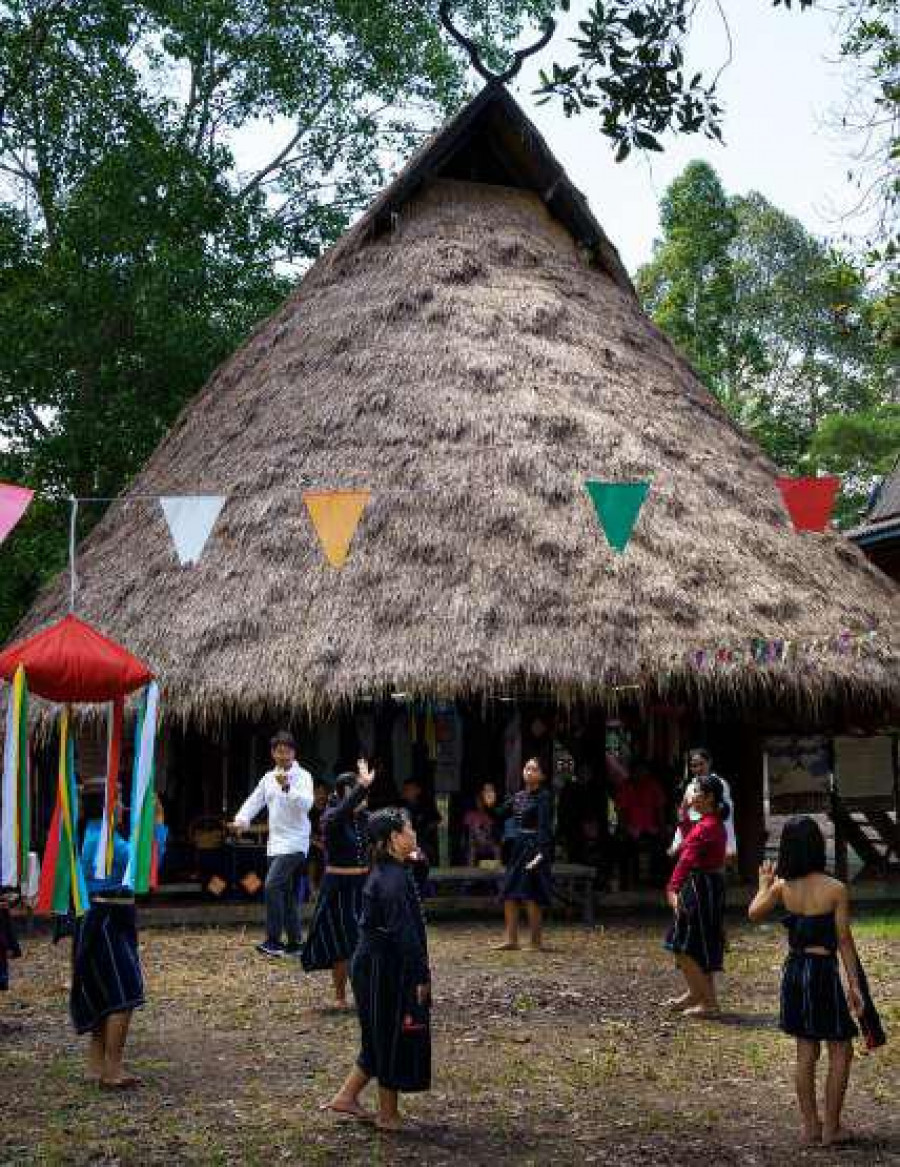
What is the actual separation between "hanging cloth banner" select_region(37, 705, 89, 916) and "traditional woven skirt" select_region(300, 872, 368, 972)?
76.3 inches

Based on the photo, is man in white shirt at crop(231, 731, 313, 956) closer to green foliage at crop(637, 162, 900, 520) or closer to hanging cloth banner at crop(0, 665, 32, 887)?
→ hanging cloth banner at crop(0, 665, 32, 887)

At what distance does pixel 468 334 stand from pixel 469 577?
412cm

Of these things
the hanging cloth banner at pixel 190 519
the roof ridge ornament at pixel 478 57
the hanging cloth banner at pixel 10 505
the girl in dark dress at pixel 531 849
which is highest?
the roof ridge ornament at pixel 478 57

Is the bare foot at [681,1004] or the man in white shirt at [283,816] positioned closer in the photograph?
the bare foot at [681,1004]

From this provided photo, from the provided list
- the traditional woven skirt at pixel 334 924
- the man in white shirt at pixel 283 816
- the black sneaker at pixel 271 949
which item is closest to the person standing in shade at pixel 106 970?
the traditional woven skirt at pixel 334 924

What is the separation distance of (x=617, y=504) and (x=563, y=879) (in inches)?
160

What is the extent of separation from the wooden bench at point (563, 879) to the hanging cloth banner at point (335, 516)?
327 centimetres

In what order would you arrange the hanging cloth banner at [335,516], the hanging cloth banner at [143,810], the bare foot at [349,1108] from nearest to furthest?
the bare foot at [349,1108]
the hanging cloth banner at [143,810]
the hanging cloth banner at [335,516]

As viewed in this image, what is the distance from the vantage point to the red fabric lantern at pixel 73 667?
8250 millimetres

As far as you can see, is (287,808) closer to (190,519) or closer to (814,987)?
(190,519)

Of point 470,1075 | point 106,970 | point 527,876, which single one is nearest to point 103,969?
point 106,970

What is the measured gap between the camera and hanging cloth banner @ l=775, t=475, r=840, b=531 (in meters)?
15.1

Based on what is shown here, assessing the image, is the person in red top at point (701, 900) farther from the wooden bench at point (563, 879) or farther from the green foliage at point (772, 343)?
the green foliage at point (772, 343)

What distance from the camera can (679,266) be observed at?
34344 mm
